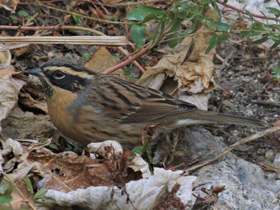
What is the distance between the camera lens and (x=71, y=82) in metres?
5.20

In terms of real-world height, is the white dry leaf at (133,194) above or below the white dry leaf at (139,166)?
above

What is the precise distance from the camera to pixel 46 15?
614cm

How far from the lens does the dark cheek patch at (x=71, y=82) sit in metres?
5.10

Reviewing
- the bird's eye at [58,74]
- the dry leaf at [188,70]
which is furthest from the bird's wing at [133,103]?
the bird's eye at [58,74]

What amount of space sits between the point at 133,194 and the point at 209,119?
5.93ft

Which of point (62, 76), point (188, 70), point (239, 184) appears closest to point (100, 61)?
point (62, 76)

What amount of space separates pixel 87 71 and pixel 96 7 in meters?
1.18

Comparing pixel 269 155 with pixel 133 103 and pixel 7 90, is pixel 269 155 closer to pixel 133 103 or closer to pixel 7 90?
pixel 133 103

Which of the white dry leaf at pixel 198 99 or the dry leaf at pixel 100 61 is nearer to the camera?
the white dry leaf at pixel 198 99

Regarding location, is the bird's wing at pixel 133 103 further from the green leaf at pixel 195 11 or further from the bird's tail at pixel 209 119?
the green leaf at pixel 195 11

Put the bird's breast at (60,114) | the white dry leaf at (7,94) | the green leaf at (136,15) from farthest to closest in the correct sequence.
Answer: the bird's breast at (60,114), the green leaf at (136,15), the white dry leaf at (7,94)

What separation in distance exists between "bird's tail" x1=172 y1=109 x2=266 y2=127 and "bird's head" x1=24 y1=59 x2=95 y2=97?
0.88 meters

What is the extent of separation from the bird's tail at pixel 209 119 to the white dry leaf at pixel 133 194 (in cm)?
161

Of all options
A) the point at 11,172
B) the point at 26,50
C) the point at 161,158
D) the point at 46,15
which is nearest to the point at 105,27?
the point at 46,15
